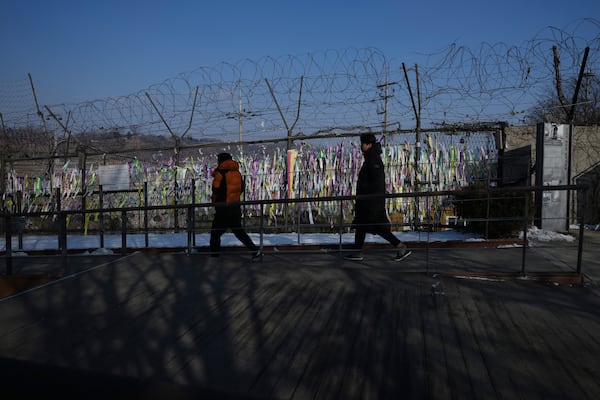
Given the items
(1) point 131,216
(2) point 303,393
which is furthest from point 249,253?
(1) point 131,216

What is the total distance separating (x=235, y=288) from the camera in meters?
4.05

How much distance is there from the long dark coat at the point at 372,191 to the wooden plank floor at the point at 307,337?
3.72 feet

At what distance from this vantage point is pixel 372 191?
214 inches

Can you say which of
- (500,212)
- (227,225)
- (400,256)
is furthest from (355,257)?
(500,212)

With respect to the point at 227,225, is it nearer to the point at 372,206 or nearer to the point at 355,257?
the point at 355,257

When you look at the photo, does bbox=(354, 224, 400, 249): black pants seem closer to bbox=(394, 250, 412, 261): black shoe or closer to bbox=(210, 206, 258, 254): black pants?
bbox=(394, 250, 412, 261): black shoe

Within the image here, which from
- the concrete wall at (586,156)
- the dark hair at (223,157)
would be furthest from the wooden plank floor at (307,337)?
the concrete wall at (586,156)

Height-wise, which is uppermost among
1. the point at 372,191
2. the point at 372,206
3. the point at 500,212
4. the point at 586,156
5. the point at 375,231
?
the point at 586,156

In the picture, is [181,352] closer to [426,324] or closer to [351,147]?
[426,324]

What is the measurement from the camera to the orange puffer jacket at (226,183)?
588cm

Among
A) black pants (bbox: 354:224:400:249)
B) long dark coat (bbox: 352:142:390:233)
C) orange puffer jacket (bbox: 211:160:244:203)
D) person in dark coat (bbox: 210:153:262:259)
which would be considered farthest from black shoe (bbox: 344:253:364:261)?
orange puffer jacket (bbox: 211:160:244:203)

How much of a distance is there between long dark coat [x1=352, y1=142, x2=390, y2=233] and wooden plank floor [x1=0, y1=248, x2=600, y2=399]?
3.72 ft

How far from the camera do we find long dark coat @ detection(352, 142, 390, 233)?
5406mm

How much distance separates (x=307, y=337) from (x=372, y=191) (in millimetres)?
2902
